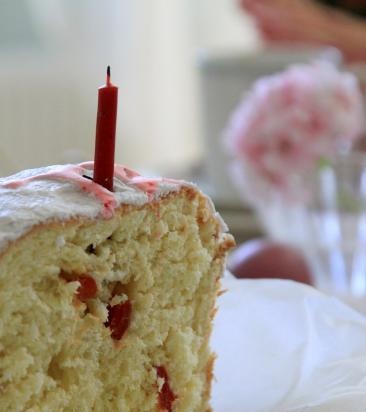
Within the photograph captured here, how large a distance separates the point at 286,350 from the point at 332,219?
2.39 ft

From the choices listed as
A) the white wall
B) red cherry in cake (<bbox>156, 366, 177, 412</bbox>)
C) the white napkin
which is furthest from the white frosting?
the white wall

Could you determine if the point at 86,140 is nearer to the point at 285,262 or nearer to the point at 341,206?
the point at 341,206

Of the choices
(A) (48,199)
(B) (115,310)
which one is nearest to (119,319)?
(B) (115,310)

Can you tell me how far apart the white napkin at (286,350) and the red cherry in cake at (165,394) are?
0.12m

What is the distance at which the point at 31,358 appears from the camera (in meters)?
0.79

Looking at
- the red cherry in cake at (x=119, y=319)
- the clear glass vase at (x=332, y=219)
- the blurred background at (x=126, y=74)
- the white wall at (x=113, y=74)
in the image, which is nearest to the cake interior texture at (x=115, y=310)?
the red cherry in cake at (x=119, y=319)

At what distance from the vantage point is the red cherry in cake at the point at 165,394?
0.93 metres

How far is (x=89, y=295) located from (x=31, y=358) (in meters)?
0.08

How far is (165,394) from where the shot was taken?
36.8 inches

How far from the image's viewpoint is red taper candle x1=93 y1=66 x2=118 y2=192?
819 mm

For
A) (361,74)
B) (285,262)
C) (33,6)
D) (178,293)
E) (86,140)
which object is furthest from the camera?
(86,140)

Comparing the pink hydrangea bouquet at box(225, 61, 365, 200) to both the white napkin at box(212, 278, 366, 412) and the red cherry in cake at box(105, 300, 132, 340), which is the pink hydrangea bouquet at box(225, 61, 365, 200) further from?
the red cherry in cake at box(105, 300, 132, 340)

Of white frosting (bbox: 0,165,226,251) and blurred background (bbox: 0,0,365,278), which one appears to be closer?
white frosting (bbox: 0,165,226,251)

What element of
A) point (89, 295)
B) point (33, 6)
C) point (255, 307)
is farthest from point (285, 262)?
point (33, 6)
